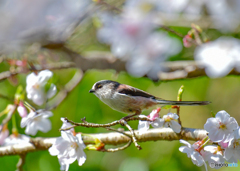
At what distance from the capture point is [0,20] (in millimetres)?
761

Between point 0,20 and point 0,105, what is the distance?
7.72 feet

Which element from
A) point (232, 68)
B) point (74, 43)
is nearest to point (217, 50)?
point (232, 68)

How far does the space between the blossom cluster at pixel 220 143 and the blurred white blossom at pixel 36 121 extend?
2.63 ft

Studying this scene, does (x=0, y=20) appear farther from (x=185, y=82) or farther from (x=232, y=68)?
(x=185, y=82)

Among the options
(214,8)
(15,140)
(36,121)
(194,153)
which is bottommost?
(15,140)

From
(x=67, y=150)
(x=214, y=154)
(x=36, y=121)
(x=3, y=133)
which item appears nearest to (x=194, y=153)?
(x=214, y=154)

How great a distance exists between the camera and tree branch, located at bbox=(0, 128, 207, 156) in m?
1.40

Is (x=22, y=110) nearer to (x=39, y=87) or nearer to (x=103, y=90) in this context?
(x=39, y=87)

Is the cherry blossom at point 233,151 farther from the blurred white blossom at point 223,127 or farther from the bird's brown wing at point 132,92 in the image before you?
the bird's brown wing at point 132,92

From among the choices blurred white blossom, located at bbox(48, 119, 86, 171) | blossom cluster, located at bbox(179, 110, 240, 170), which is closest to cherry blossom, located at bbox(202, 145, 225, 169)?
blossom cluster, located at bbox(179, 110, 240, 170)

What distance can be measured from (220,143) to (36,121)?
3.37ft

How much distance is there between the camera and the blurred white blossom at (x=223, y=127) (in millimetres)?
1161

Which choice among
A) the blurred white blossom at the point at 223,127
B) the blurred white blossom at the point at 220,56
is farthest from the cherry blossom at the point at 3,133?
the blurred white blossom at the point at 220,56

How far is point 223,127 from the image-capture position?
3.79 feet
